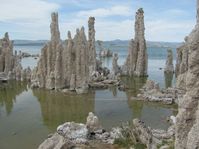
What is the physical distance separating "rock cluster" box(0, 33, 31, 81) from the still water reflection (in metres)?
11.4

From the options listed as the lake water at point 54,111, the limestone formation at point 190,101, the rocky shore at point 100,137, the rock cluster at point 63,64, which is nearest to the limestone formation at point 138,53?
the lake water at point 54,111

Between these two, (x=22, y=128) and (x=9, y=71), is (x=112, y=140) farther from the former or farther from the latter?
(x=9, y=71)

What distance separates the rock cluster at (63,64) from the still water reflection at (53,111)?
256 centimetres

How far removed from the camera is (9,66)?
259 ft

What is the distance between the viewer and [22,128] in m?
36.7

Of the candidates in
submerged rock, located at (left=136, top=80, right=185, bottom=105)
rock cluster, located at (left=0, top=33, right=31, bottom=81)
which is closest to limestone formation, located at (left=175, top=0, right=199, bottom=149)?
submerged rock, located at (left=136, top=80, right=185, bottom=105)

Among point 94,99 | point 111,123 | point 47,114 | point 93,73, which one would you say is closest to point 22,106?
point 47,114

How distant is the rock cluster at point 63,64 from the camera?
196 feet

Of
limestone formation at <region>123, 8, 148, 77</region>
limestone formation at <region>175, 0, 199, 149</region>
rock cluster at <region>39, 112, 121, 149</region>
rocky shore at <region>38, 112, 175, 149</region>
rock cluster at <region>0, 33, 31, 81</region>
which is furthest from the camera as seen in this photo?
limestone formation at <region>123, 8, 148, 77</region>

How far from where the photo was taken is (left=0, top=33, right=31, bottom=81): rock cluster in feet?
242

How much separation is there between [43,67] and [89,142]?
35.8 metres

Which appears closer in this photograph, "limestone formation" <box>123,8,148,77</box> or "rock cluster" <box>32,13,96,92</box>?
"rock cluster" <box>32,13,96,92</box>

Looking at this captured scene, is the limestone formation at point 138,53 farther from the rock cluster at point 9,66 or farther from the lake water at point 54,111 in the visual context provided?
the rock cluster at point 9,66

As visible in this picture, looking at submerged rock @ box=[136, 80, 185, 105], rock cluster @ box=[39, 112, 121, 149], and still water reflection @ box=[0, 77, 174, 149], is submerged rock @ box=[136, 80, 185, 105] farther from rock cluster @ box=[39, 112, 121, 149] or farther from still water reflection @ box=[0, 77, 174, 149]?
rock cluster @ box=[39, 112, 121, 149]
